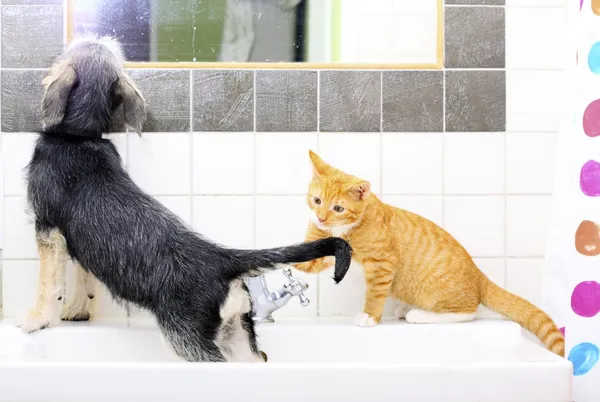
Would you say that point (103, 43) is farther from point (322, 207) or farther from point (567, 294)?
point (567, 294)

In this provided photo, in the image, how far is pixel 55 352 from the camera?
1.42m

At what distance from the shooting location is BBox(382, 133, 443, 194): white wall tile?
1.66 metres

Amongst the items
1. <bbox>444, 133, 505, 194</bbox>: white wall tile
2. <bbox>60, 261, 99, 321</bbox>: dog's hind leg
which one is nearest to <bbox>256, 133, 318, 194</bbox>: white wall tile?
<bbox>444, 133, 505, 194</bbox>: white wall tile

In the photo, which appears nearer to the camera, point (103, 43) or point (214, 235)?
point (103, 43)

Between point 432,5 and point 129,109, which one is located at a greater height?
point 432,5

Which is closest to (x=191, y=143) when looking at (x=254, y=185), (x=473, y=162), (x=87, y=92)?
(x=254, y=185)

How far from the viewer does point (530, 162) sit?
167cm

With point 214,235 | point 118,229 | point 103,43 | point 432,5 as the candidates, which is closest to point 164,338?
point 118,229

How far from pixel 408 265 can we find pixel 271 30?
2.40 feet

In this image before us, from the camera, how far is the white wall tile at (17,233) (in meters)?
1.63

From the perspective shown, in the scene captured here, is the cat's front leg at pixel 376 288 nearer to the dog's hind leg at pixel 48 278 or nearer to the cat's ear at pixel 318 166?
the cat's ear at pixel 318 166

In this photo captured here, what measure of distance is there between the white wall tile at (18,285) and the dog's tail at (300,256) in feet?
2.26

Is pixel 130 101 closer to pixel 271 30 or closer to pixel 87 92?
pixel 87 92

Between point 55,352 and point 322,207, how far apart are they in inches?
28.0
